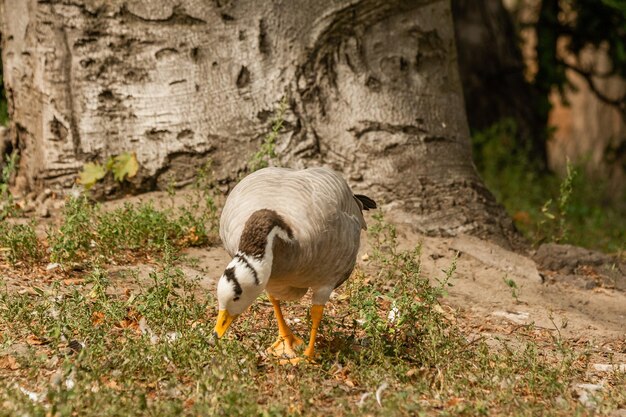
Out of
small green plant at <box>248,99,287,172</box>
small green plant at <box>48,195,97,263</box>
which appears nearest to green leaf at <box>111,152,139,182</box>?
small green plant at <box>48,195,97,263</box>

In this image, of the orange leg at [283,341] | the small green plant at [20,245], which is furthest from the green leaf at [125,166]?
the orange leg at [283,341]

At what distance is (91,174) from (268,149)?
156 centimetres

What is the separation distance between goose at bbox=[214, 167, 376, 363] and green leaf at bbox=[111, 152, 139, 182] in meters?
2.38

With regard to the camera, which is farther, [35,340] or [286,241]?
[35,340]

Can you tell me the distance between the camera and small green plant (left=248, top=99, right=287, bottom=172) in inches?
278

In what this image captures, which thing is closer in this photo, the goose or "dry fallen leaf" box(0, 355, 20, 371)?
the goose

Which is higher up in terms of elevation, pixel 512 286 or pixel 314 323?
pixel 314 323

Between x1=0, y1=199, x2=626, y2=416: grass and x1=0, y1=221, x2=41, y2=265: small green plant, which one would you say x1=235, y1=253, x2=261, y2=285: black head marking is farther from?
x1=0, y1=221, x2=41, y2=265: small green plant

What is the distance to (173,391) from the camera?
447 cm

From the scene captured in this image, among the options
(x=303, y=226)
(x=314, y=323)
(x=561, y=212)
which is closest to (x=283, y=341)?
(x=314, y=323)

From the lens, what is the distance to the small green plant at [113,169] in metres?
7.48

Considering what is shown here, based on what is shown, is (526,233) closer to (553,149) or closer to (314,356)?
(314,356)

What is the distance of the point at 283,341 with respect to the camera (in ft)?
17.2

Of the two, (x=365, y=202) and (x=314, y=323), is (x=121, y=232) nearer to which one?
(x=365, y=202)
